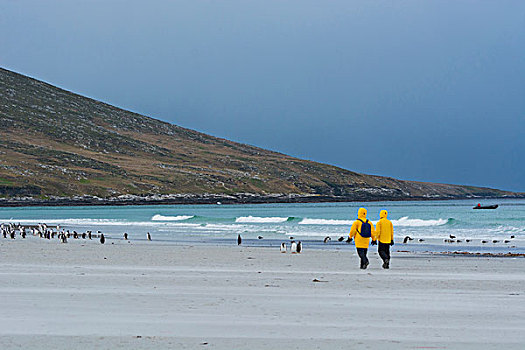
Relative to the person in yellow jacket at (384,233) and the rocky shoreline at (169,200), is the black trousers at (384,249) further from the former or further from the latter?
the rocky shoreline at (169,200)

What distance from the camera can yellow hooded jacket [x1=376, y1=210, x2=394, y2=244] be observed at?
18281mm

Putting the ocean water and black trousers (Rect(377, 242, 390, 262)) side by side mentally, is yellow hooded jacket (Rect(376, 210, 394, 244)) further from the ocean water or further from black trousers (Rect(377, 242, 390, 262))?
the ocean water

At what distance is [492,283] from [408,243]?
62.4ft

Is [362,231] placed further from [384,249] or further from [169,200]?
[169,200]

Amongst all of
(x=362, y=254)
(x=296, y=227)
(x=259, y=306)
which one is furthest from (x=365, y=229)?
(x=296, y=227)

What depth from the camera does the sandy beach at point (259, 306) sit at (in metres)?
8.66

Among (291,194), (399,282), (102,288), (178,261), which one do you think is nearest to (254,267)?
(178,261)

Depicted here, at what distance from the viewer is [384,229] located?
18406mm

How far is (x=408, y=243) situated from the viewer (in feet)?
112

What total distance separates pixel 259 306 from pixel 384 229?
25.4ft

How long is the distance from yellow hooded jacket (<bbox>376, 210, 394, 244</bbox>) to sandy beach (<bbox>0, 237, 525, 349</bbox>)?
87cm

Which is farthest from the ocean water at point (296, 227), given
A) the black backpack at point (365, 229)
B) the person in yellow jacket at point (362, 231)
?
the black backpack at point (365, 229)

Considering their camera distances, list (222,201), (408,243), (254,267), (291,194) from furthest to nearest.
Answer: (291,194), (222,201), (408,243), (254,267)

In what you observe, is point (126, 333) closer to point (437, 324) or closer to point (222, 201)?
point (437, 324)
